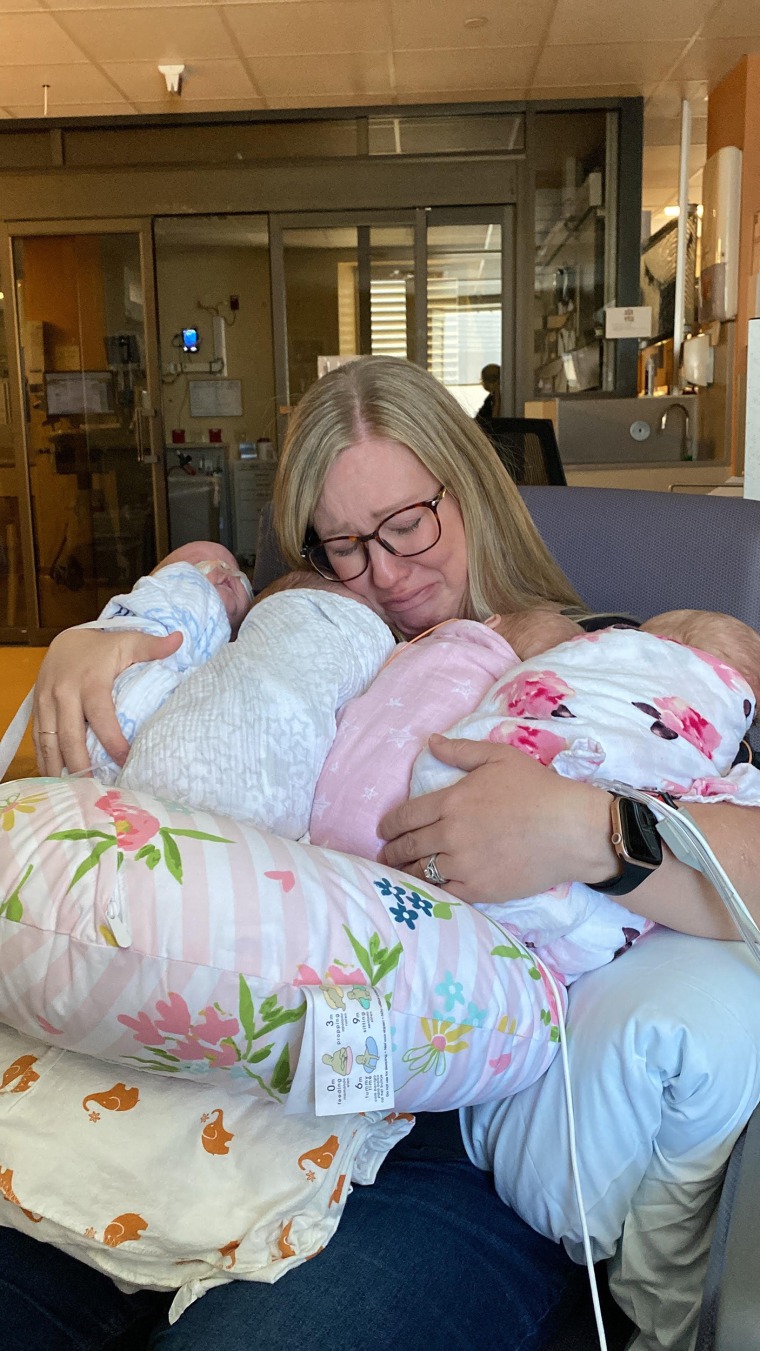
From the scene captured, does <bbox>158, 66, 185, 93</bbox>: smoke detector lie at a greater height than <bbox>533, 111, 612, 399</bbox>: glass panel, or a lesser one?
greater

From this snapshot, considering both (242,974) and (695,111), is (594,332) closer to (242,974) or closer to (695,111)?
(695,111)

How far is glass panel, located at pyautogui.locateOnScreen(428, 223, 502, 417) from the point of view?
569 centimetres

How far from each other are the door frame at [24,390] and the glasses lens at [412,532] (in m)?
4.91

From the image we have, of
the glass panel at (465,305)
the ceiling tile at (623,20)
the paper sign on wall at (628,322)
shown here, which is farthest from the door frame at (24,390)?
the paper sign on wall at (628,322)

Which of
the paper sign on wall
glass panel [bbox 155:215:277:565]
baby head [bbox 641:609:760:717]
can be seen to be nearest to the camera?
baby head [bbox 641:609:760:717]

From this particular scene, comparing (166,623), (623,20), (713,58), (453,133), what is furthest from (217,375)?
(166,623)

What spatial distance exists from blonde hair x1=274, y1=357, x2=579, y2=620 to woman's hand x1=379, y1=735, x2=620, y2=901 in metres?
0.48

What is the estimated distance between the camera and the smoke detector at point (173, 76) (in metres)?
5.04

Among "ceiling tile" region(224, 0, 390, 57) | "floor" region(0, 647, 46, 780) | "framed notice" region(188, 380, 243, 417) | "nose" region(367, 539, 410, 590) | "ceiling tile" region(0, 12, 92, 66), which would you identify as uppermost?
"ceiling tile" region(0, 12, 92, 66)

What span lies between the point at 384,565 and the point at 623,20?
4.44 metres

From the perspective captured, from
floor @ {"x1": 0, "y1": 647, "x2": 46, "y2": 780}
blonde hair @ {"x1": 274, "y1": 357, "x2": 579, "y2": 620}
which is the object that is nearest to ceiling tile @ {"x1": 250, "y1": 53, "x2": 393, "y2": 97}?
floor @ {"x1": 0, "y1": 647, "x2": 46, "y2": 780}

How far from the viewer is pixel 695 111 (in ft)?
19.0

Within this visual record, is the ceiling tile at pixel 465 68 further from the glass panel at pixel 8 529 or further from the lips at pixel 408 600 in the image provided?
the lips at pixel 408 600

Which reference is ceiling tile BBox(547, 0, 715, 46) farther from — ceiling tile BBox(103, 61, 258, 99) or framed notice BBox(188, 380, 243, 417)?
framed notice BBox(188, 380, 243, 417)
